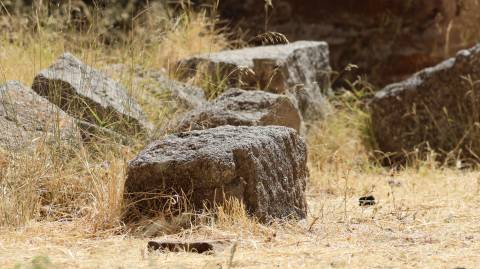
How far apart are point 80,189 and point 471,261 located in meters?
1.94

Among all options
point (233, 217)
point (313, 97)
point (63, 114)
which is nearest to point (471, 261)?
point (233, 217)

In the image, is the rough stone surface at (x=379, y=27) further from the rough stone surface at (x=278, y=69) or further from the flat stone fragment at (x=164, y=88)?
the flat stone fragment at (x=164, y=88)

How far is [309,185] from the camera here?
5578 millimetres

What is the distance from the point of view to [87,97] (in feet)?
16.4

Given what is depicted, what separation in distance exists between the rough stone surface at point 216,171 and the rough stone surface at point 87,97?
86 centimetres

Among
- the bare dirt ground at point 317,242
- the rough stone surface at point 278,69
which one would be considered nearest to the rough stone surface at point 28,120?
the bare dirt ground at point 317,242

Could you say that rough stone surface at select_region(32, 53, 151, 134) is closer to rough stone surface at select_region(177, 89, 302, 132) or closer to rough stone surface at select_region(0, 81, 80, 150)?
rough stone surface at select_region(0, 81, 80, 150)

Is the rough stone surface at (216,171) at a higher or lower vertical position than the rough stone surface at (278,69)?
lower

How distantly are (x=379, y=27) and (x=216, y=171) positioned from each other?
4903mm

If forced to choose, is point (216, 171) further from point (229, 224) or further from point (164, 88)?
point (164, 88)

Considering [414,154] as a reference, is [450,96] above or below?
above

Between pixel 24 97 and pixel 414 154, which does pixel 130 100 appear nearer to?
pixel 24 97

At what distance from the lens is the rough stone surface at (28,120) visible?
4492 mm

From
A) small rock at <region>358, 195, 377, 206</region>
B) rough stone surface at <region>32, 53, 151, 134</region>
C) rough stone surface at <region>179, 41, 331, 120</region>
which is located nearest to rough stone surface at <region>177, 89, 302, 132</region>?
rough stone surface at <region>32, 53, 151, 134</region>
